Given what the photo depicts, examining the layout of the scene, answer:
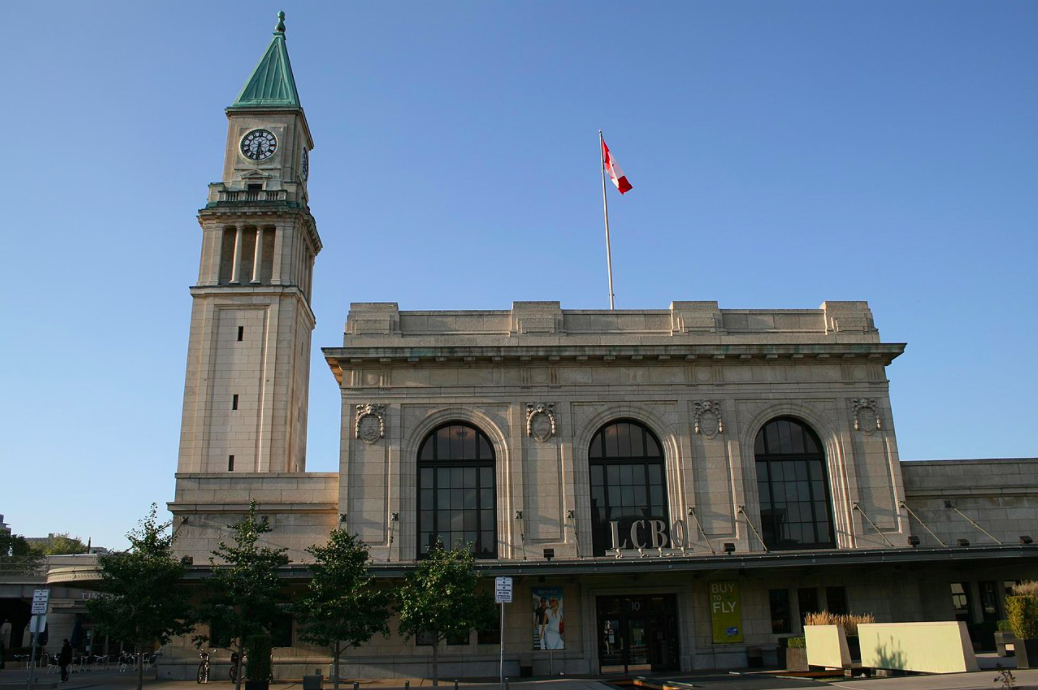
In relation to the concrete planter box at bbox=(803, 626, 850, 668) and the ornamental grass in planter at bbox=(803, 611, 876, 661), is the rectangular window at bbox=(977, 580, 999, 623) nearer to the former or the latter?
the ornamental grass in planter at bbox=(803, 611, 876, 661)

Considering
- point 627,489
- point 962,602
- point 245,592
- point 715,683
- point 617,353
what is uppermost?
point 617,353

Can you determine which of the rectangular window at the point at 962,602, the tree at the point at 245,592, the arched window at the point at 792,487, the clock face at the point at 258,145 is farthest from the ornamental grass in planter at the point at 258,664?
the clock face at the point at 258,145

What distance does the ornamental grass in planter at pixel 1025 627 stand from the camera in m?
28.2

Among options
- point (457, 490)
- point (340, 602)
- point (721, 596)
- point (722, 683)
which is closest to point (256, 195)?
point (457, 490)

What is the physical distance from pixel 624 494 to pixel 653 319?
27.2 feet

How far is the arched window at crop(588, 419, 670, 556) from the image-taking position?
1463 inches

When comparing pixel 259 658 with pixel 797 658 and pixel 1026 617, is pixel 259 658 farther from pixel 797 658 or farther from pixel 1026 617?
pixel 1026 617

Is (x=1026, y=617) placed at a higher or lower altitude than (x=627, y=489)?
lower

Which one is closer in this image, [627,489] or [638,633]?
[638,633]

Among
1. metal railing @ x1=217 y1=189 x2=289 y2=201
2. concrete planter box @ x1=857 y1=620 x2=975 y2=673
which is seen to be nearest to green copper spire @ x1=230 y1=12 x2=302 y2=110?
A: metal railing @ x1=217 y1=189 x2=289 y2=201

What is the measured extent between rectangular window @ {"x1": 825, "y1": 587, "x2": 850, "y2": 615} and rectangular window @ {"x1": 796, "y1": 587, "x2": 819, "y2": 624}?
481mm

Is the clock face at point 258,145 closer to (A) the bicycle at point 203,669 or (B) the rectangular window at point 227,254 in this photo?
(B) the rectangular window at point 227,254

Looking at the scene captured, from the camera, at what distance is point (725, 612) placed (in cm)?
3653

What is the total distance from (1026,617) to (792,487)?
11.4 m
